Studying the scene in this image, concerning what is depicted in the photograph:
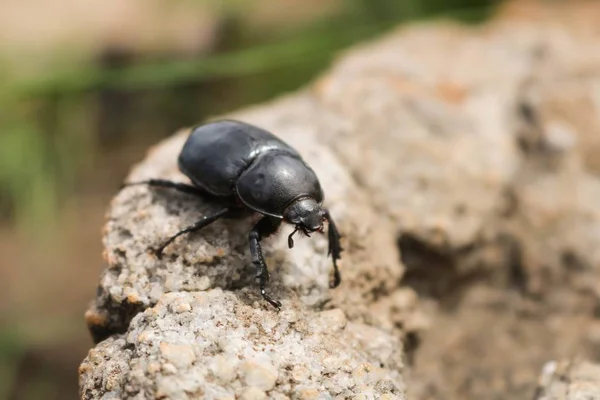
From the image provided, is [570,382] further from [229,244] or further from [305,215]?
[229,244]

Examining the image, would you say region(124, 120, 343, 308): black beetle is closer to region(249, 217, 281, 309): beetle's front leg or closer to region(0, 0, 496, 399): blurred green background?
region(249, 217, 281, 309): beetle's front leg

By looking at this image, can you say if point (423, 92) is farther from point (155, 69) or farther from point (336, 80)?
point (155, 69)

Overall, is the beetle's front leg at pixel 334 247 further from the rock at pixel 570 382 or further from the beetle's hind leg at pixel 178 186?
the rock at pixel 570 382

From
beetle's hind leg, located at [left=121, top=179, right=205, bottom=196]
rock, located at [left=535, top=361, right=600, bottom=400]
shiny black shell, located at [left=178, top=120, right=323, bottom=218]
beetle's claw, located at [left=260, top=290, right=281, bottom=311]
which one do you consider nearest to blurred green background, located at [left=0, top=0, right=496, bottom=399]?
shiny black shell, located at [left=178, top=120, right=323, bottom=218]

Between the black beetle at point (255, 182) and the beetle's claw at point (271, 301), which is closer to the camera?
the beetle's claw at point (271, 301)

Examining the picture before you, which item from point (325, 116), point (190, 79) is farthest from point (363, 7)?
point (325, 116)

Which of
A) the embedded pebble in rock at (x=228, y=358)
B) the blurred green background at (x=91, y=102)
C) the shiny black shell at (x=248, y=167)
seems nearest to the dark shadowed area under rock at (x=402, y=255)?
the embedded pebble in rock at (x=228, y=358)
